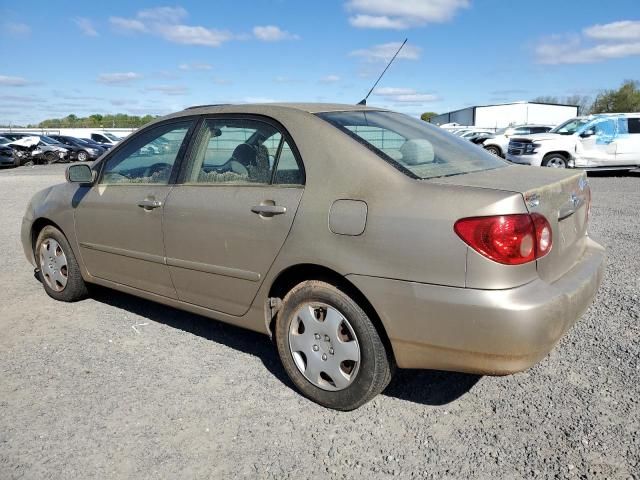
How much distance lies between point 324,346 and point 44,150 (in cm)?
2950

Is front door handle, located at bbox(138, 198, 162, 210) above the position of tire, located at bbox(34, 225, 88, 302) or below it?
above

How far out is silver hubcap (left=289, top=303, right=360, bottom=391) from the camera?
278 cm

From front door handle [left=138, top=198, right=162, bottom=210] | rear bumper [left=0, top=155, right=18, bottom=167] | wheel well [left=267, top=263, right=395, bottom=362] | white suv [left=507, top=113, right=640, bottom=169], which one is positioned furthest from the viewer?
rear bumper [left=0, top=155, right=18, bottom=167]

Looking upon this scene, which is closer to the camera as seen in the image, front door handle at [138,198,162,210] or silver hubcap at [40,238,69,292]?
front door handle at [138,198,162,210]

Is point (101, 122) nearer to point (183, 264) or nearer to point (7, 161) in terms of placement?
point (7, 161)

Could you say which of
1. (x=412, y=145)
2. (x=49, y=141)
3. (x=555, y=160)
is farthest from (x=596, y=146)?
(x=49, y=141)

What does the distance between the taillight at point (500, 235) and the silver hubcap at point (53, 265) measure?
350cm

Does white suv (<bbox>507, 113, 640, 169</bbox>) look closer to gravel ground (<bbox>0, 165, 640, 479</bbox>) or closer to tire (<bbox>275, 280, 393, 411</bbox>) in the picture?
gravel ground (<bbox>0, 165, 640, 479</bbox>)

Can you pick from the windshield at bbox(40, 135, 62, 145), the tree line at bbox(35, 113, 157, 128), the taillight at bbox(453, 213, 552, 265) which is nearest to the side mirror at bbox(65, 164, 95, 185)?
the taillight at bbox(453, 213, 552, 265)

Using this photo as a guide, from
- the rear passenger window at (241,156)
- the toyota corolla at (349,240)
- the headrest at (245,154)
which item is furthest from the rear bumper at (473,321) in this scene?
the headrest at (245,154)

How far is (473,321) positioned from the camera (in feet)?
7.77

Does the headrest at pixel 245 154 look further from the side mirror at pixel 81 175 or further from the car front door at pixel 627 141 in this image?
the car front door at pixel 627 141

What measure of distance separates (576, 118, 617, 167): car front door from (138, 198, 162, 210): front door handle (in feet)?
47.8

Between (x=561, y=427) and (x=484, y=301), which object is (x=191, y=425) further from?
(x=561, y=427)
